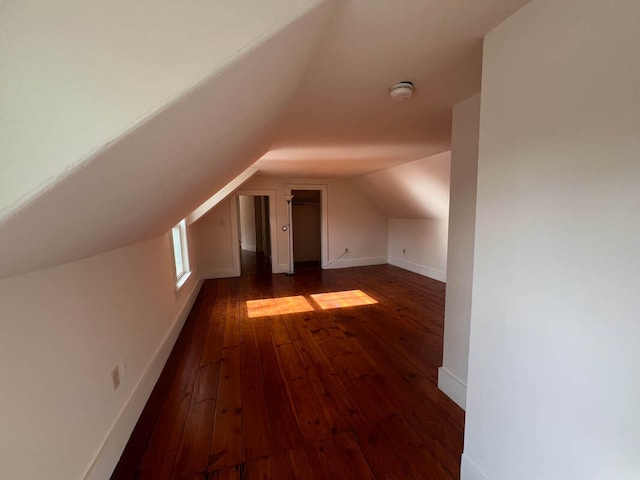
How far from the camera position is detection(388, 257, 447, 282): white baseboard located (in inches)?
194

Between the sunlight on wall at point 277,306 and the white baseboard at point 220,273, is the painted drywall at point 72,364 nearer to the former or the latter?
the sunlight on wall at point 277,306

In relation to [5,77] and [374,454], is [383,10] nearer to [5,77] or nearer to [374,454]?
[5,77]

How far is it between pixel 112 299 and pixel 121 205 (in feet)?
3.04

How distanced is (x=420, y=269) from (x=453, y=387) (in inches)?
148

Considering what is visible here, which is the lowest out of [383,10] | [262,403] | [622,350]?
[262,403]

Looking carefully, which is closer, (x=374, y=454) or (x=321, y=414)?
(x=374, y=454)

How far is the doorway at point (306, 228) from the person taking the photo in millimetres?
7191

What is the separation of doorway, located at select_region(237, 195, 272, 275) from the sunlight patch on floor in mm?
2030

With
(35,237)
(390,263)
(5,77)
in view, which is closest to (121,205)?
(35,237)

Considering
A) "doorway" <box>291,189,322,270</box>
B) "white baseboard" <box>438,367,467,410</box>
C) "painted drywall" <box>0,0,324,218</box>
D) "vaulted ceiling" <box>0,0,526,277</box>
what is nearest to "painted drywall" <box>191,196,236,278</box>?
"doorway" <box>291,189,322,270</box>

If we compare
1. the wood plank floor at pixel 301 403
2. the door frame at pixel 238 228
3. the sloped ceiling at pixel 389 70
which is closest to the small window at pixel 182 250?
the wood plank floor at pixel 301 403

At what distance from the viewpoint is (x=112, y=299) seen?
1600 mm

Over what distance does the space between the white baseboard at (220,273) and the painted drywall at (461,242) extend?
442cm

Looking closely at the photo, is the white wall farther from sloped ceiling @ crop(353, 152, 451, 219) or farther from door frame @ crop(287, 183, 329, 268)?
door frame @ crop(287, 183, 329, 268)
